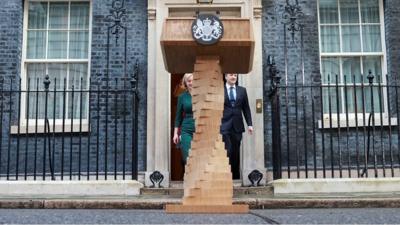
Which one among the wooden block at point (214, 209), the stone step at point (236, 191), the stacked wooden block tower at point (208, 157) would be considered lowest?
the stone step at point (236, 191)

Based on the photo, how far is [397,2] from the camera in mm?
11656

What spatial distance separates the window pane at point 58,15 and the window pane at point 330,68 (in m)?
4.77

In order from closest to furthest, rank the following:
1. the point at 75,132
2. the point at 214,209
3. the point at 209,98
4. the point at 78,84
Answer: the point at 214,209
the point at 209,98
the point at 75,132
the point at 78,84

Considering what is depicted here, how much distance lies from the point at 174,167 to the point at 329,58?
3.44 meters

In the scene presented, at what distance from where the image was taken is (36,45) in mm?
11773

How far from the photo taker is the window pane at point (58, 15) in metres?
11.8

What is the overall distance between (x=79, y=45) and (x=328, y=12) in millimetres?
4605

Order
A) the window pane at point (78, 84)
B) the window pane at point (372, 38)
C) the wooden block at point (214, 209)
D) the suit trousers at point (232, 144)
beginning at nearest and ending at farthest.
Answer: the wooden block at point (214, 209)
the suit trousers at point (232, 144)
the window pane at point (78, 84)
the window pane at point (372, 38)

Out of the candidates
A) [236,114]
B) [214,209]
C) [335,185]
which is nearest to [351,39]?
[236,114]

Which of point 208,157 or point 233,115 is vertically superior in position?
point 233,115

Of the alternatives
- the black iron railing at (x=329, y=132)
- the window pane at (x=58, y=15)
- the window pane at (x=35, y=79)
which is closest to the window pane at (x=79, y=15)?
the window pane at (x=58, y=15)

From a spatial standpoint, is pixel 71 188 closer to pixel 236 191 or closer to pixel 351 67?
pixel 236 191

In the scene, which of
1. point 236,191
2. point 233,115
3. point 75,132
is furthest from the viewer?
point 75,132

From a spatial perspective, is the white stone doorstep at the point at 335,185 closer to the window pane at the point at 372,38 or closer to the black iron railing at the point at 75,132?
the black iron railing at the point at 75,132
